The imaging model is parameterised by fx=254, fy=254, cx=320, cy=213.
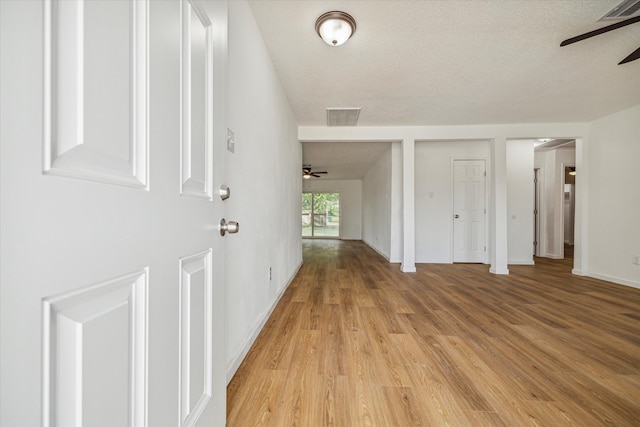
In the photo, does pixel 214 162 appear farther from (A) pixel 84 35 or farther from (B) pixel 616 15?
(B) pixel 616 15

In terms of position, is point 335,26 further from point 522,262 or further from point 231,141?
point 522,262

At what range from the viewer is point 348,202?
1005 centimetres

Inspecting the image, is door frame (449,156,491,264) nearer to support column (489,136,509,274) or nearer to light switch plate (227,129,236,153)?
support column (489,136,509,274)

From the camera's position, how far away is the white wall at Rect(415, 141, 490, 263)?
507cm

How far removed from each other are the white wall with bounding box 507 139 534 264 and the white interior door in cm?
53

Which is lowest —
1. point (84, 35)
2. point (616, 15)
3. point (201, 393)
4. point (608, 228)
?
point (201, 393)

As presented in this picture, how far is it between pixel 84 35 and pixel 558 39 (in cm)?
317

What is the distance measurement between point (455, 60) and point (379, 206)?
14.9 feet

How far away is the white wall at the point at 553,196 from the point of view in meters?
5.54

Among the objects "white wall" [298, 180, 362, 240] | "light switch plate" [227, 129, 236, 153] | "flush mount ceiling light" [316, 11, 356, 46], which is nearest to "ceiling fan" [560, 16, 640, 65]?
"flush mount ceiling light" [316, 11, 356, 46]

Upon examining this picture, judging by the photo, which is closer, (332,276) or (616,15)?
(616,15)

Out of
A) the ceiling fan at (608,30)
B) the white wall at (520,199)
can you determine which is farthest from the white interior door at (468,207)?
the ceiling fan at (608,30)

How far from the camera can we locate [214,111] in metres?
0.89

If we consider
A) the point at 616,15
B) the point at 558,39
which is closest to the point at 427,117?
the point at 558,39
